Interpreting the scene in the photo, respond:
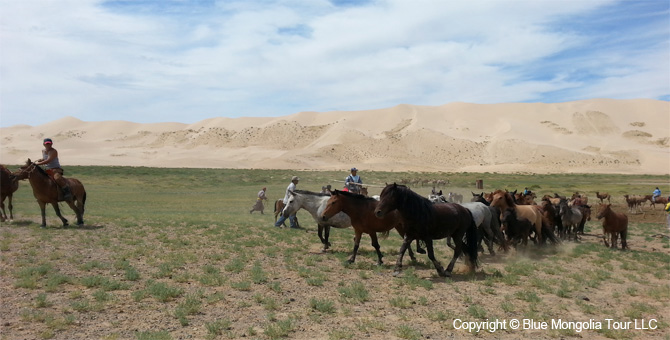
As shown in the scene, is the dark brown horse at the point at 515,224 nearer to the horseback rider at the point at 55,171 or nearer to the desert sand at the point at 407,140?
the horseback rider at the point at 55,171

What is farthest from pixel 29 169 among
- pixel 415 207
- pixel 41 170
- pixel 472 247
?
pixel 472 247

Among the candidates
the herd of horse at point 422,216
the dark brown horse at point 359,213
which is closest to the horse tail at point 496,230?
the herd of horse at point 422,216

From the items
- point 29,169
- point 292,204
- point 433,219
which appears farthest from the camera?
point 29,169

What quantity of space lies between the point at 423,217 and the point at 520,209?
5807 millimetres

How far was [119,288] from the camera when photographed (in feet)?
26.2

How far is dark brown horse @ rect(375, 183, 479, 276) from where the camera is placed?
927 cm

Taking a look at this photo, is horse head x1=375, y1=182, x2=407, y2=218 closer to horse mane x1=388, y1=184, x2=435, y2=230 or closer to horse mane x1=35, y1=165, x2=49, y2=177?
horse mane x1=388, y1=184, x2=435, y2=230

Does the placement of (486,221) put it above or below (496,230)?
above

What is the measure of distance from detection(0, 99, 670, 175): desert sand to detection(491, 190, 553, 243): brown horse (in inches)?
3106

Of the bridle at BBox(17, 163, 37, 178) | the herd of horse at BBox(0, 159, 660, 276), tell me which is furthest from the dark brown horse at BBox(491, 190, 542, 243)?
the bridle at BBox(17, 163, 37, 178)

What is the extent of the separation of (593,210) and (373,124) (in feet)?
406

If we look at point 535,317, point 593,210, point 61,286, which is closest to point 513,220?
point 535,317

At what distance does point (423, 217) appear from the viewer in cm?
944

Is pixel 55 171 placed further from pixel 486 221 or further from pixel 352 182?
pixel 486 221
